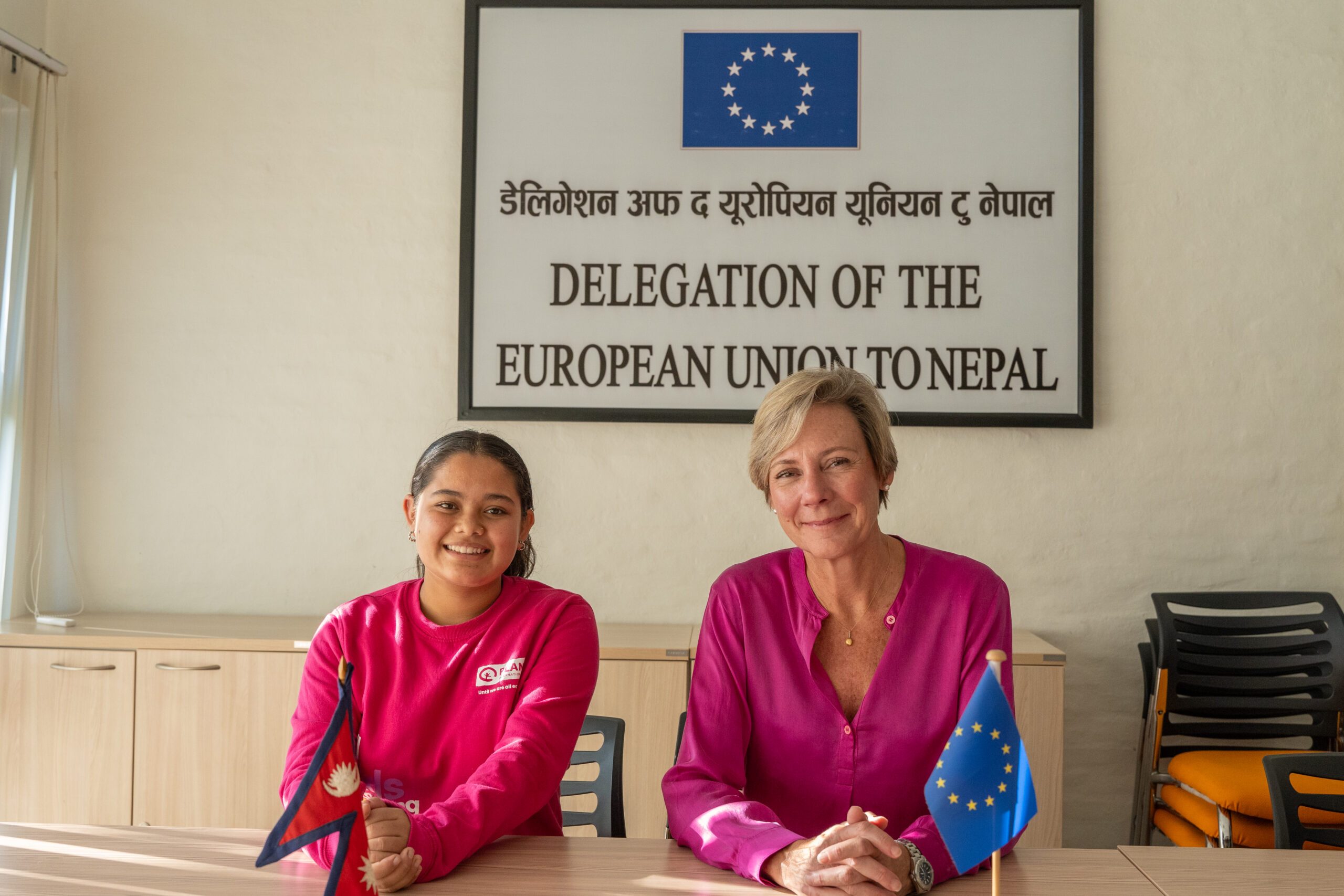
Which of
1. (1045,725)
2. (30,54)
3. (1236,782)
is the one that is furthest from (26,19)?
(1236,782)

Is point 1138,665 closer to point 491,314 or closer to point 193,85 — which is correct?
point 491,314

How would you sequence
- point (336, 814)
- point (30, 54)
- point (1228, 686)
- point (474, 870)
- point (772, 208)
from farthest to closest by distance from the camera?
point (772, 208) → point (30, 54) → point (1228, 686) → point (474, 870) → point (336, 814)

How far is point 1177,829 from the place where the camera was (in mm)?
2918

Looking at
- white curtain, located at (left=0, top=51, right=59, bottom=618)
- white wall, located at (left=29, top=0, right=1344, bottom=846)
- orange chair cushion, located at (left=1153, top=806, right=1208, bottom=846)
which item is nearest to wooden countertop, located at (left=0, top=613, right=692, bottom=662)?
white wall, located at (left=29, top=0, right=1344, bottom=846)

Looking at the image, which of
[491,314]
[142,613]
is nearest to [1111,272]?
[491,314]

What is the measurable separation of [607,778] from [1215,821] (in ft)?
5.48

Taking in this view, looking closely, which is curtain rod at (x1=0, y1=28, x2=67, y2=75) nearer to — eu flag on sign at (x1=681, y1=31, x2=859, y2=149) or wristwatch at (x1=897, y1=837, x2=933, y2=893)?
eu flag on sign at (x1=681, y1=31, x2=859, y2=149)

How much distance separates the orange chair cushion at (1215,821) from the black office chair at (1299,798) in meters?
0.74

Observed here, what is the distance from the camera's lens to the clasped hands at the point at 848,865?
136 cm

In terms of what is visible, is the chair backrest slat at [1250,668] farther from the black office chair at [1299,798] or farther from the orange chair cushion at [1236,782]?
the black office chair at [1299,798]

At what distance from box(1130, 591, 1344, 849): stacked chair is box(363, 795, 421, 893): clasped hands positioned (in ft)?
7.62

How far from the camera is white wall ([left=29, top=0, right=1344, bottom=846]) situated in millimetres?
3428

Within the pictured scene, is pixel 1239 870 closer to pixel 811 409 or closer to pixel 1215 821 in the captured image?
pixel 811 409

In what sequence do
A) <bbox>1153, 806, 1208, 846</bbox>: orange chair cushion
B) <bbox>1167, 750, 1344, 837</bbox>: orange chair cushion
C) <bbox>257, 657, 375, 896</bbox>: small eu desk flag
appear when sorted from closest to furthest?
<bbox>257, 657, 375, 896</bbox>: small eu desk flag, <bbox>1167, 750, 1344, 837</bbox>: orange chair cushion, <bbox>1153, 806, 1208, 846</bbox>: orange chair cushion
